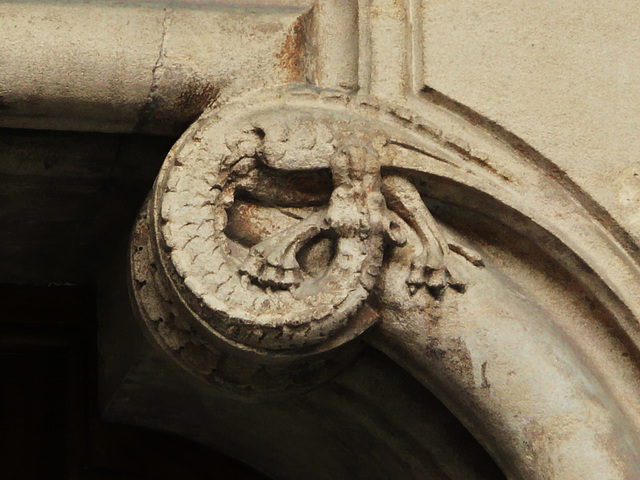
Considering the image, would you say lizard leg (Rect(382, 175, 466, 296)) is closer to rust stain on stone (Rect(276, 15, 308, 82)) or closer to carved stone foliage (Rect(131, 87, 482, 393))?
carved stone foliage (Rect(131, 87, 482, 393))

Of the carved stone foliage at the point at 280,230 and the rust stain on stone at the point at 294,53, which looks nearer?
the carved stone foliage at the point at 280,230

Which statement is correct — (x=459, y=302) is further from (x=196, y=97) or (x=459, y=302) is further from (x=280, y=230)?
(x=196, y=97)

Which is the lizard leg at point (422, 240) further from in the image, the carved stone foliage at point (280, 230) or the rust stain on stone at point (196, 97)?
the rust stain on stone at point (196, 97)

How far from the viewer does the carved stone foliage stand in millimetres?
1379

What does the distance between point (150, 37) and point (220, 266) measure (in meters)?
0.33

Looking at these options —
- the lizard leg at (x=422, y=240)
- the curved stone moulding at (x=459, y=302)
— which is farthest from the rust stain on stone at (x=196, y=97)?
the lizard leg at (x=422, y=240)

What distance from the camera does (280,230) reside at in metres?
1.44

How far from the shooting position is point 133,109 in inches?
58.6

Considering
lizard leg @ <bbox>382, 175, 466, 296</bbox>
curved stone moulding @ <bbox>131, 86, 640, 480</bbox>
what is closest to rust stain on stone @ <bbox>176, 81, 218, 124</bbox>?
curved stone moulding @ <bbox>131, 86, 640, 480</bbox>

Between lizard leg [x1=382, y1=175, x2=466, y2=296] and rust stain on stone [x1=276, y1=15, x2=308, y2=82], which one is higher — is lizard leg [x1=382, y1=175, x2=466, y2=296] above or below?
below

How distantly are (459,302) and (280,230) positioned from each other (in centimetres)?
25

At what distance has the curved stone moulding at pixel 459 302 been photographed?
141 centimetres

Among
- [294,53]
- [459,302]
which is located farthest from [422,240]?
[294,53]

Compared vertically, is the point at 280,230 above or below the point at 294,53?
below
